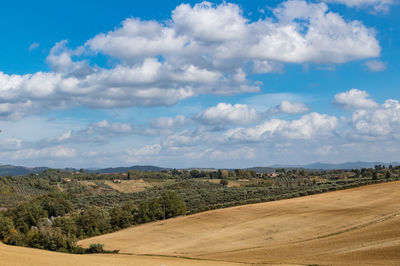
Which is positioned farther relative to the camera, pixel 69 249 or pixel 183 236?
pixel 183 236

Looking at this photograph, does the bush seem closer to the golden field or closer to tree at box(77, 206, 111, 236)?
the golden field

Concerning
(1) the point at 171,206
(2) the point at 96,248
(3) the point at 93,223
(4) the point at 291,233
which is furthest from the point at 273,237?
(3) the point at 93,223

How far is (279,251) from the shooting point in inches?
1791

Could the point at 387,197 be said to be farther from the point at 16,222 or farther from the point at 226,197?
the point at 16,222

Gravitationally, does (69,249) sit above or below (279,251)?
below

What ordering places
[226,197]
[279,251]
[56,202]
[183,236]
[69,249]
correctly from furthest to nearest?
[56,202], [226,197], [183,236], [69,249], [279,251]

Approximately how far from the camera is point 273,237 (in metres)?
60.5

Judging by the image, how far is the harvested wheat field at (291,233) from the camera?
38750mm

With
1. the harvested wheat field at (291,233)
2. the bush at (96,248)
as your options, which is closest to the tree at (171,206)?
the harvested wheat field at (291,233)

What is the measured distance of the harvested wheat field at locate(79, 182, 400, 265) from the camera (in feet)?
127

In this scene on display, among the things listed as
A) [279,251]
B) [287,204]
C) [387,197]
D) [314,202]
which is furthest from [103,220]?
[387,197]

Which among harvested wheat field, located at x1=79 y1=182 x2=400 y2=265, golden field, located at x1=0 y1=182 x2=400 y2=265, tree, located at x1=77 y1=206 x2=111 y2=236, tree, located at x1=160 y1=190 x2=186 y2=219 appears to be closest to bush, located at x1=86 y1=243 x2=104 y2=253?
harvested wheat field, located at x1=79 y1=182 x2=400 y2=265

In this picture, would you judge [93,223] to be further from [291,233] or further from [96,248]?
[291,233]

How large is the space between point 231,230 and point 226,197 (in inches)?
1723
